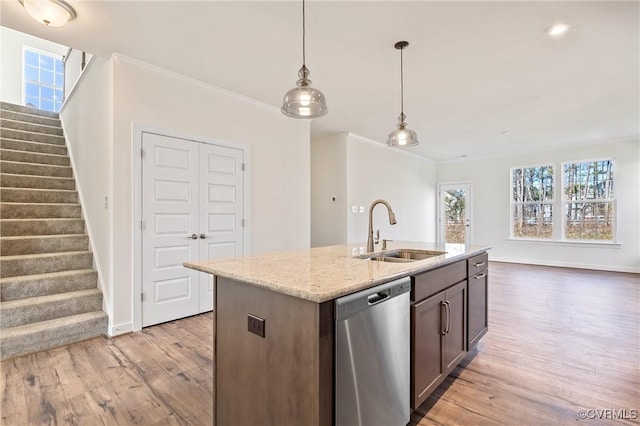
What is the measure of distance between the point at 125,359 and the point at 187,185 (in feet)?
5.67

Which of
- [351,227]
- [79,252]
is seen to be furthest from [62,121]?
[351,227]

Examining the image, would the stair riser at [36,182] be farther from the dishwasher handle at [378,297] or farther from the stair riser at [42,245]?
the dishwasher handle at [378,297]

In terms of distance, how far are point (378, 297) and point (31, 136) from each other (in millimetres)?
5703

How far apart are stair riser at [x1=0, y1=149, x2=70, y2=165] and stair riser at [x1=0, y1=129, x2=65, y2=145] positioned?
1.62 feet

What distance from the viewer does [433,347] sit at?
5.87ft

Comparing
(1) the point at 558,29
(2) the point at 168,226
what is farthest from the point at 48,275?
(1) the point at 558,29

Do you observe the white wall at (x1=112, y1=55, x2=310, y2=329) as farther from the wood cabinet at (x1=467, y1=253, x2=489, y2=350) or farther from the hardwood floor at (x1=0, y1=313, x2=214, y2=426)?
the wood cabinet at (x1=467, y1=253, x2=489, y2=350)

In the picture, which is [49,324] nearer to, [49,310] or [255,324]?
[49,310]

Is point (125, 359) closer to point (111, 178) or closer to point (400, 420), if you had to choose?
point (111, 178)

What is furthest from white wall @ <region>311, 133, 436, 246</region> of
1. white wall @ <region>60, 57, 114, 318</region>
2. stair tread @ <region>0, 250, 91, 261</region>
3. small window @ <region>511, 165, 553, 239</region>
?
A: stair tread @ <region>0, 250, 91, 261</region>

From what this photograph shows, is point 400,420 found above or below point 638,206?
below

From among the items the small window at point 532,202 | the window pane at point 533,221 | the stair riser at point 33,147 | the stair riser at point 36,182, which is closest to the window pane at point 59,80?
the stair riser at point 33,147

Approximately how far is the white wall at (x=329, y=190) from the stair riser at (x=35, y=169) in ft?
12.6

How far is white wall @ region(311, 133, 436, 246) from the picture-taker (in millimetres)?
5680
